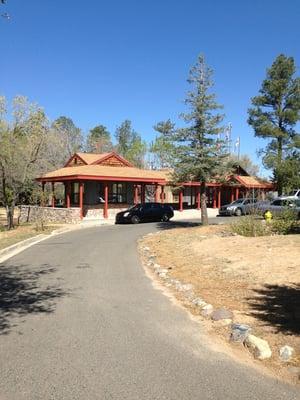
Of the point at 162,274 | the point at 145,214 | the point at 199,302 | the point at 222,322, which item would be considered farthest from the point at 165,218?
the point at 222,322

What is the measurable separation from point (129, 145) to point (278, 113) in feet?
185

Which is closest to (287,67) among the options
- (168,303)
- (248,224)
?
(248,224)

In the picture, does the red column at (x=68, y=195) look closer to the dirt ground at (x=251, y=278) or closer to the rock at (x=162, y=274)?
the dirt ground at (x=251, y=278)

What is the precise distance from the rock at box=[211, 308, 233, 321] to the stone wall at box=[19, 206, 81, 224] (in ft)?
83.0

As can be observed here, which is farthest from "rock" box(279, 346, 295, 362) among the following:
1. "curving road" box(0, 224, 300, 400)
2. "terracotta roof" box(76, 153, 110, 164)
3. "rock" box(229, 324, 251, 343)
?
"terracotta roof" box(76, 153, 110, 164)

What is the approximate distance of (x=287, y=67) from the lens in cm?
4631

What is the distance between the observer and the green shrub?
59.2 ft

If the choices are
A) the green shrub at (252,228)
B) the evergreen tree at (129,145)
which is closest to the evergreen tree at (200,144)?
the green shrub at (252,228)

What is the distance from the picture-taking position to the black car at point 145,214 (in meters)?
33.0

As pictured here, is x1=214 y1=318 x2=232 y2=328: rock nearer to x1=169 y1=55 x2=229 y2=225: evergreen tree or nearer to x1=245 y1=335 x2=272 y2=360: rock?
x1=245 y1=335 x2=272 y2=360: rock

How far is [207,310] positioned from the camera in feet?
27.7

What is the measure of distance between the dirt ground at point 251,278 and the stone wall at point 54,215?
1658cm

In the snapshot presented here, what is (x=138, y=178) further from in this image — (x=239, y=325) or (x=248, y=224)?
(x=239, y=325)

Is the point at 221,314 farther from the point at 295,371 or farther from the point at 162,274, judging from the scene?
the point at 162,274
